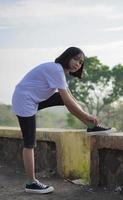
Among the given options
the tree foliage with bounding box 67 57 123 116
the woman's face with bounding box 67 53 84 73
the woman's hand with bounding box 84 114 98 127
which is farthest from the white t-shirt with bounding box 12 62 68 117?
the tree foliage with bounding box 67 57 123 116

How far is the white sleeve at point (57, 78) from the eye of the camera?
168 inches

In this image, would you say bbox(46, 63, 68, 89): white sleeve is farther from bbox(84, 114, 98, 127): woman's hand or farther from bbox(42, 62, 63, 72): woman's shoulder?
bbox(84, 114, 98, 127): woman's hand

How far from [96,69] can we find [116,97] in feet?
9.74

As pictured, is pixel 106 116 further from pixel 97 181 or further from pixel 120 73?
pixel 97 181

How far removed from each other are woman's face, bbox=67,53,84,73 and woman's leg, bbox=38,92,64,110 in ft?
0.90

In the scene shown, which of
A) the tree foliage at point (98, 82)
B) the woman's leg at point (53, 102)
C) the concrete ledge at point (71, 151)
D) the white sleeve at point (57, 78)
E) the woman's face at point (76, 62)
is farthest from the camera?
the tree foliage at point (98, 82)

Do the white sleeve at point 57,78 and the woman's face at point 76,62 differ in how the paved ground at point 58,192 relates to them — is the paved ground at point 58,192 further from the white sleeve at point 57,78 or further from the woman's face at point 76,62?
the woman's face at point 76,62

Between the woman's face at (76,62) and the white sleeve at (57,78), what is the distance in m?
0.12

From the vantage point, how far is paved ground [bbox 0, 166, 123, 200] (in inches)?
169

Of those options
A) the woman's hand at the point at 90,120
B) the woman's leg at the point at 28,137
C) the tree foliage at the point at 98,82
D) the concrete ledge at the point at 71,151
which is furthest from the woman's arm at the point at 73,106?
the tree foliage at the point at 98,82

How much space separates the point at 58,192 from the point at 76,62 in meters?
1.16

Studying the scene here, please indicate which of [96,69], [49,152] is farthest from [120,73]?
[49,152]

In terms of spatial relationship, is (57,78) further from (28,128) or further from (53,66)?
Result: (28,128)

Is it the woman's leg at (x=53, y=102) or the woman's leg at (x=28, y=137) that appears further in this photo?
the woman's leg at (x=53, y=102)
